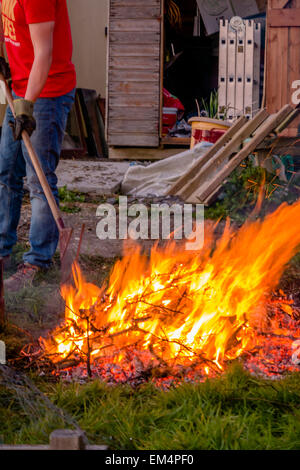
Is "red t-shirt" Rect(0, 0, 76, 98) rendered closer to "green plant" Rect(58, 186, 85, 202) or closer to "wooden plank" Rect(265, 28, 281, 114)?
"green plant" Rect(58, 186, 85, 202)

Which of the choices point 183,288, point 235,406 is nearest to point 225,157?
point 183,288

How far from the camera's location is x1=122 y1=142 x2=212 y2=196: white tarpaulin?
7.76 m

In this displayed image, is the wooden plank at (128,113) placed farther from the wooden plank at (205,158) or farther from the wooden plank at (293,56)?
the wooden plank at (205,158)

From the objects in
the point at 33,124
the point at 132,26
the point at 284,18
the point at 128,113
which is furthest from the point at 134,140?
the point at 33,124

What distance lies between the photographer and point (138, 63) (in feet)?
31.7

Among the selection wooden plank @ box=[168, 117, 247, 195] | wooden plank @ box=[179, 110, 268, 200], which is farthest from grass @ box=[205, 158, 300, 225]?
wooden plank @ box=[168, 117, 247, 195]

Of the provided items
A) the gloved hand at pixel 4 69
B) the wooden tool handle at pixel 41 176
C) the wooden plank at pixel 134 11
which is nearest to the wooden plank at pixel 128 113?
the wooden plank at pixel 134 11

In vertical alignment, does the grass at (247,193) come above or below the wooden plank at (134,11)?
below

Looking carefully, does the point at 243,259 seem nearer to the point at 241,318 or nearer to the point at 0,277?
the point at 241,318

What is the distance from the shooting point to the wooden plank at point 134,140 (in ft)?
32.1

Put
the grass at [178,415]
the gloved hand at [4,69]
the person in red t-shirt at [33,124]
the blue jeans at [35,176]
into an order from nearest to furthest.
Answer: the grass at [178,415] → the person in red t-shirt at [33,124] → the blue jeans at [35,176] → the gloved hand at [4,69]

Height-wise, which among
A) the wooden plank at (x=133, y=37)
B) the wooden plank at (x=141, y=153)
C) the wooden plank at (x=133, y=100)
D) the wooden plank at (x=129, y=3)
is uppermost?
the wooden plank at (x=129, y=3)

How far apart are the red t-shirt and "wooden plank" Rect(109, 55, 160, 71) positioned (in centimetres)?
546
